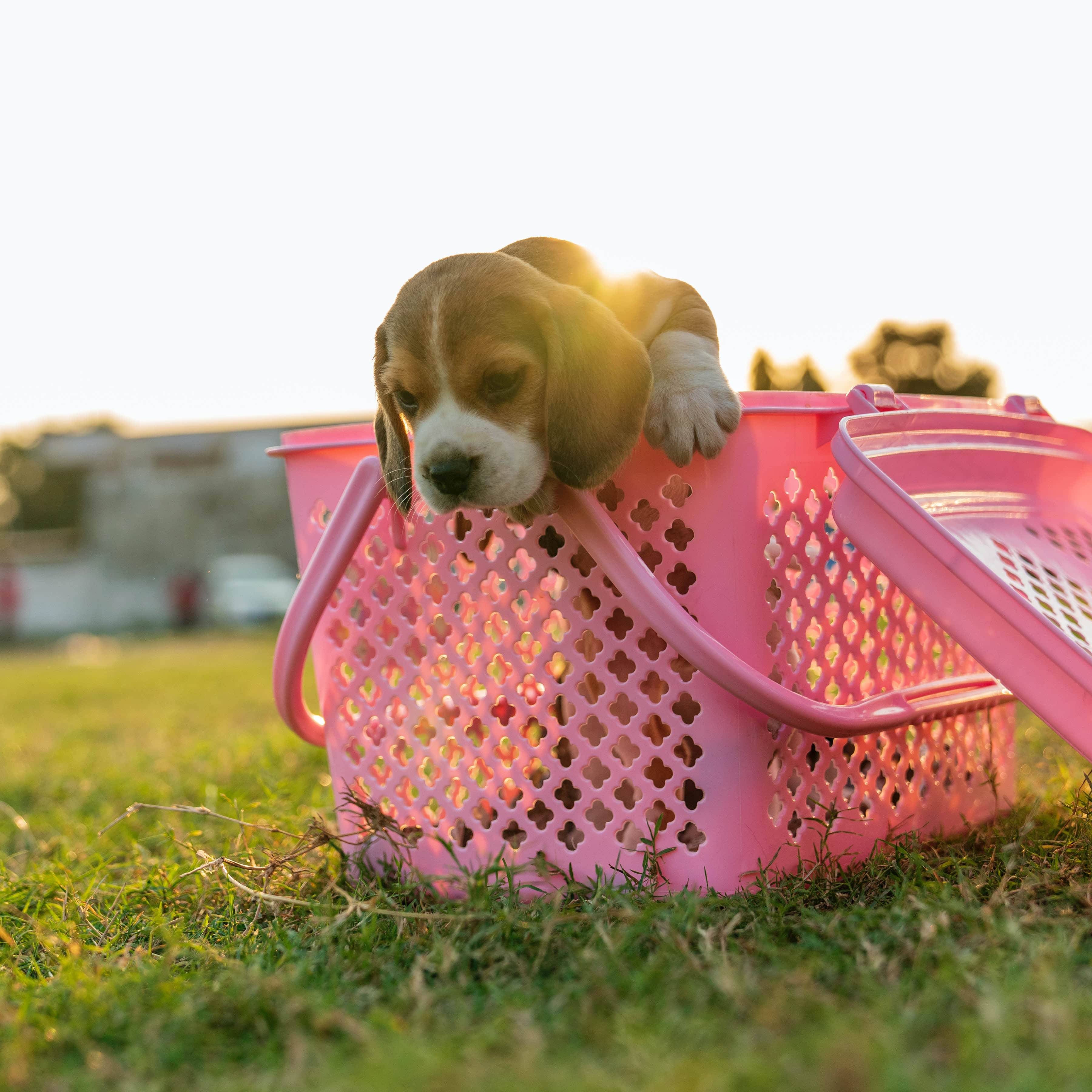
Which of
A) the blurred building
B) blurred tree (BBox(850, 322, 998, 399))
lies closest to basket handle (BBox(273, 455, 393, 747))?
blurred tree (BBox(850, 322, 998, 399))

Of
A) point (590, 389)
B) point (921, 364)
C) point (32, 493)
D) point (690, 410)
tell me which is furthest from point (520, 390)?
point (32, 493)

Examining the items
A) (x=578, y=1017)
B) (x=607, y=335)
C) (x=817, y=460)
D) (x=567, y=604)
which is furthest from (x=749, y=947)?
(x=607, y=335)

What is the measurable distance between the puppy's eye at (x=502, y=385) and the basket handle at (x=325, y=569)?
0.67ft

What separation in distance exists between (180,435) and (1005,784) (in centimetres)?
1755

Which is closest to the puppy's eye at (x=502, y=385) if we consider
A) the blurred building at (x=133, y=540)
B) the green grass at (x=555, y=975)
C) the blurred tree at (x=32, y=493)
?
the green grass at (x=555, y=975)

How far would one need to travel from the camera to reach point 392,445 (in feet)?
5.51

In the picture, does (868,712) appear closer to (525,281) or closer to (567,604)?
(567,604)

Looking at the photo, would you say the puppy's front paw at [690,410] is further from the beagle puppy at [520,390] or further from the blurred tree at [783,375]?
the blurred tree at [783,375]

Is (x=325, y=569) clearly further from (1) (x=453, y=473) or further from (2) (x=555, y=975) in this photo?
(2) (x=555, y=975)

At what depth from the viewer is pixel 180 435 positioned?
59.3ft

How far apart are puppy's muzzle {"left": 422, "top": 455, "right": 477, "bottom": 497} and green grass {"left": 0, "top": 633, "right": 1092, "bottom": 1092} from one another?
0.53 m

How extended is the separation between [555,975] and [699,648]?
1.40ft

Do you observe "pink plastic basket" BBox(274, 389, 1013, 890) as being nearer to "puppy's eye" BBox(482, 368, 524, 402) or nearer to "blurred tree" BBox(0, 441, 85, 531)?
"puppy's eye" BBox(482, 368, 524, 402)

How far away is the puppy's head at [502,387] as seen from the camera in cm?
150
